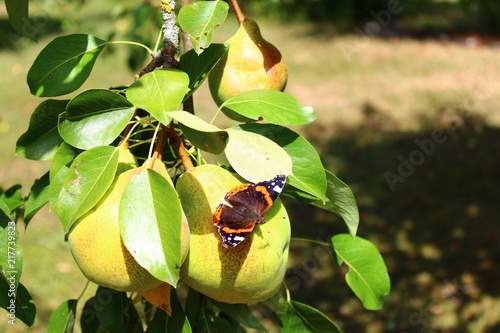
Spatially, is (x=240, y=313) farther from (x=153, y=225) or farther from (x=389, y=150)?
(x=389, y=150)

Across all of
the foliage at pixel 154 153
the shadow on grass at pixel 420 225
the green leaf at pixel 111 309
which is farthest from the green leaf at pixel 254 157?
the shadow on grass at pixel 420 225

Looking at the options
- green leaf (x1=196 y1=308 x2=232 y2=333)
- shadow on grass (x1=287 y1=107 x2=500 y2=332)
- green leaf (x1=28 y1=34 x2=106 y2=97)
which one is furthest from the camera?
shadow on grass (x1=287 y1=107 x2=500 y2=332)

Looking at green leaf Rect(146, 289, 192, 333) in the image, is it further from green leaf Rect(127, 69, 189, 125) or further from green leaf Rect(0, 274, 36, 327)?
green leaf Rect(127, 69, 189, 125)

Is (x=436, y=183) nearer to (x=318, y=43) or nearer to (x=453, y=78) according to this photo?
(x=453, y=78)

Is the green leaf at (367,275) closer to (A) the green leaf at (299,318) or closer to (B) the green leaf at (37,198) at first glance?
(A) the green leaf at (299,318)

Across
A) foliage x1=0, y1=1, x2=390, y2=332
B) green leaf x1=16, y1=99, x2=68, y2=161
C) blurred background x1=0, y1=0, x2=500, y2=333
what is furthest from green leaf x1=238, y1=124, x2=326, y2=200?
blurred background x1=0, y1=0, x2=500, y2=333
